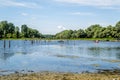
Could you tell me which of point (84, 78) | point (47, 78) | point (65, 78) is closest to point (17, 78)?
point (47, 78)

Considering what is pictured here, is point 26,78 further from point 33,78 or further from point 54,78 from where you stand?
point 54,78

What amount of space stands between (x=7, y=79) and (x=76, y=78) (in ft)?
23.7

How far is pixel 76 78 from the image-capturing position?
31.1 metres

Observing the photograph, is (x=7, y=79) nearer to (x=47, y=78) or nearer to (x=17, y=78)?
(x=17, y=78)

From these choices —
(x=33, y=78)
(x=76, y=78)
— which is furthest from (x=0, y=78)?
(x=76, y=78)

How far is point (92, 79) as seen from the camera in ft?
98.9

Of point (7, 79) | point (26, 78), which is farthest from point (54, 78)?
point (7, 79)

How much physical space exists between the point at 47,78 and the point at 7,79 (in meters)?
4.18

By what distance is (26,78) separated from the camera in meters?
30.4

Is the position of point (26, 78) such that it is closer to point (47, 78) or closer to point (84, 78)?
point (47, 78)

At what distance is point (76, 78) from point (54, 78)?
2340mm

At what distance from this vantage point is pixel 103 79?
30.0 meters

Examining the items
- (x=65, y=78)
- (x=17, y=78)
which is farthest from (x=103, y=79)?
(x=17, y=78)

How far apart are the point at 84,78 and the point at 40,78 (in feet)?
15.3
